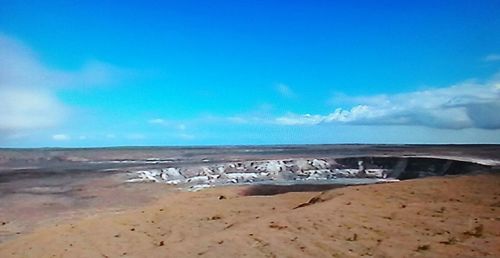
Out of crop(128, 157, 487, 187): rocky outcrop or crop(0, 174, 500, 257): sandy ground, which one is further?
crop(128, 157, 487, 187): rocky outcrop

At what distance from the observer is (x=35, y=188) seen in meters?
21.8

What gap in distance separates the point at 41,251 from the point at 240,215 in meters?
4.14

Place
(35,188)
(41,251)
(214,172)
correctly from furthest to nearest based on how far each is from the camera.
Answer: (214,172) → (35,188) → (41,251)

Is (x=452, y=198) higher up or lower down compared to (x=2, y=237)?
higher up

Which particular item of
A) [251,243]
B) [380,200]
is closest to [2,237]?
[251,243]

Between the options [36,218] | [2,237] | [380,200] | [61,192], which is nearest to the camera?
[380,200]

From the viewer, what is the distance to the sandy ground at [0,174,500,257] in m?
5.71

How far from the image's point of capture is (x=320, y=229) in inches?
264

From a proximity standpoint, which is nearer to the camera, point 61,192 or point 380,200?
point 380,200

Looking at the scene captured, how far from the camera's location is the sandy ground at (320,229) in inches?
225

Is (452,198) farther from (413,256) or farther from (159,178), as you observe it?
(159,178)

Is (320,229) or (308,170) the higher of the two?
(308,170)

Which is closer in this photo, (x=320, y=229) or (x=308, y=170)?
(x=320, y=229)

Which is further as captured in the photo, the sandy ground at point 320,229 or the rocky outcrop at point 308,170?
the rocky outcrop at point 308,170
